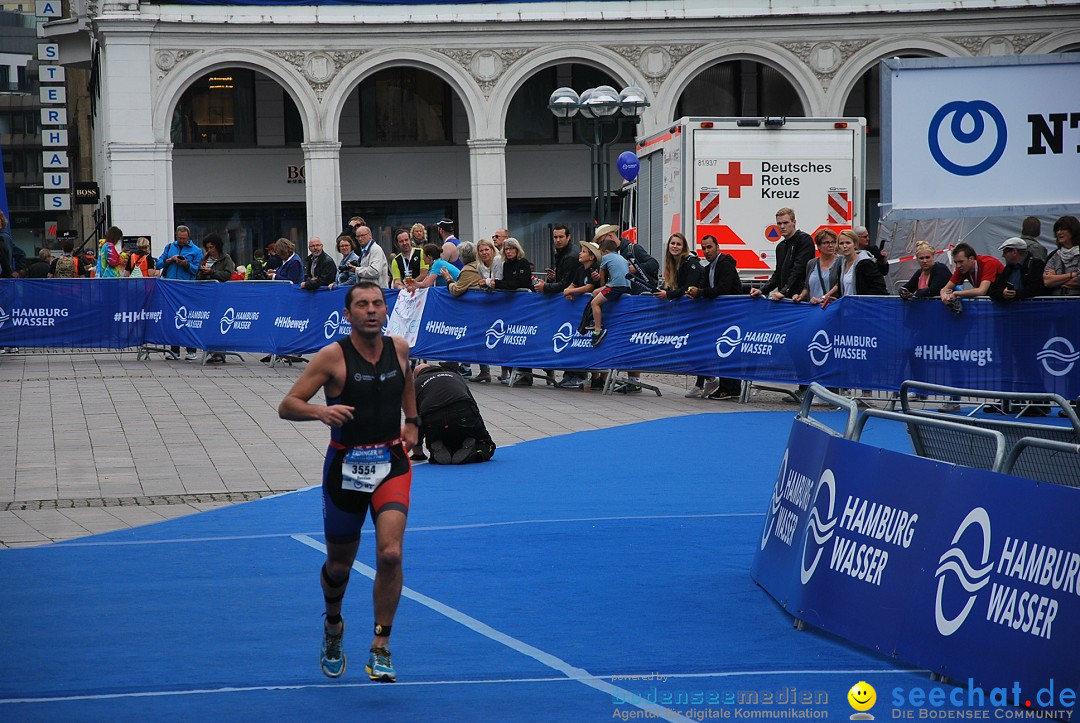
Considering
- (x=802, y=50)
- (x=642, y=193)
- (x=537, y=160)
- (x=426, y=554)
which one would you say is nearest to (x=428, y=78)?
(x=537, y=160)

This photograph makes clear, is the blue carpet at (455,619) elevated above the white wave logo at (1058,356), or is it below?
below

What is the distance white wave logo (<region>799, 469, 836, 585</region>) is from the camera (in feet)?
22.6

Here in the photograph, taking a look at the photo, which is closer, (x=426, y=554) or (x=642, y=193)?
(x=426, y=554)

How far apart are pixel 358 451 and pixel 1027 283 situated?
35.9 feet

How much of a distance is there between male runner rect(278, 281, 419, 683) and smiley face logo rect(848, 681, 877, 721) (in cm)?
201

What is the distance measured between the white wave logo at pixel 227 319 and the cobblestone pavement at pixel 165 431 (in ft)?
2.10

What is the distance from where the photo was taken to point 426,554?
355 inches

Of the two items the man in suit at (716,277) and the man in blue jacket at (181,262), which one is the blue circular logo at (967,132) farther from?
the man in blue jacket at (181,262)

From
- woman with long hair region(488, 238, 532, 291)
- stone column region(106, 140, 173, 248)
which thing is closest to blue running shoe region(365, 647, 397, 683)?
woman with long hair region(488, 238, 532, 291)

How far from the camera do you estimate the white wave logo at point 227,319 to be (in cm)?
2272

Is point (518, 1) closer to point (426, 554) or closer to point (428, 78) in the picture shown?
point (428, 78)

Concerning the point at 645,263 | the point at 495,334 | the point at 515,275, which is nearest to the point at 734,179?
the point at 645,263

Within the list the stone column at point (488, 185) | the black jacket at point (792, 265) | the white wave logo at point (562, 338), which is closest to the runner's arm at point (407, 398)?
the black jacket at point (792, 265)

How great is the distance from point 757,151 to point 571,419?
7473 millimetres
